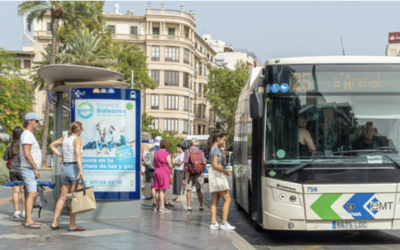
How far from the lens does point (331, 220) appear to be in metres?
8.87

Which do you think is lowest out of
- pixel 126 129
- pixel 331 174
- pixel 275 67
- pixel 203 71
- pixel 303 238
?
pixel 303 238

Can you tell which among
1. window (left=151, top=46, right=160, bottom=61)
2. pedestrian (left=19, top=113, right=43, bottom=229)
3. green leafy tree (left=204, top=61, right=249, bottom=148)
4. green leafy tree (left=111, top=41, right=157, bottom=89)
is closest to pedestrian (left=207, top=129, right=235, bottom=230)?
pedestrian (left=19, top=113, right=43, bottom=229)

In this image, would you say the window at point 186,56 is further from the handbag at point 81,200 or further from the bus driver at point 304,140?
the bus driver at point 304,140

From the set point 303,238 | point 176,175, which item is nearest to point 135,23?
point 176,175

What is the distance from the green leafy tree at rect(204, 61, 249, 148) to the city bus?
2702 inches

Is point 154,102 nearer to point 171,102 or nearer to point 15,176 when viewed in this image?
point 171,102

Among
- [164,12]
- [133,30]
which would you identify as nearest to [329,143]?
[164,12]

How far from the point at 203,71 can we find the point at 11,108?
54.1 meters

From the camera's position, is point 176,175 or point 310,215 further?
point 176,175

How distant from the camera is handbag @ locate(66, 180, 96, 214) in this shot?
9.52 metres

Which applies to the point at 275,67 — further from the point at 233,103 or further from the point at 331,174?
the point at 233,103

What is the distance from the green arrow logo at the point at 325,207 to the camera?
8820 millimetres

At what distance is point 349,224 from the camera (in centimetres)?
888

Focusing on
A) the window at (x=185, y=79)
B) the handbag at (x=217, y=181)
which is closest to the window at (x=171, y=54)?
the window at (x=185, y=79)
